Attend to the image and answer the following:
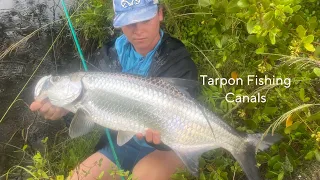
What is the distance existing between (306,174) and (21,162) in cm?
243

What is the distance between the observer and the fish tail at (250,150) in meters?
2.30

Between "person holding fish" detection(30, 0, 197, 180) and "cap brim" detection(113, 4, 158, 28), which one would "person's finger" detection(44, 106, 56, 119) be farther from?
"cap brim" detection(113, 4, 158, 28)

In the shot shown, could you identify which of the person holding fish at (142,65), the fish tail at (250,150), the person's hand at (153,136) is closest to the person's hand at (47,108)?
the person holding fish at (142,65)

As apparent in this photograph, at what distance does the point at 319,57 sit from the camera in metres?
2.37

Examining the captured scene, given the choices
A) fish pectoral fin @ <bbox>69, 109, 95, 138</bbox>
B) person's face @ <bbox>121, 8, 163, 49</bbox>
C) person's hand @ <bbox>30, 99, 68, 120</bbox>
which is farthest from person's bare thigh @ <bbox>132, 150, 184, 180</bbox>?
person's face @ <bbox>121, 8, 163, 49</bbox>

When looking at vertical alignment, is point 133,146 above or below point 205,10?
below

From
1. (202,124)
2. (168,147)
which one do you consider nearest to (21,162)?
(168,147)

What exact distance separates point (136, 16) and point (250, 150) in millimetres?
1173

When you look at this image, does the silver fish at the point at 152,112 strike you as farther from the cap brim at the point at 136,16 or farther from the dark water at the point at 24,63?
the dark water at the point at 24,63

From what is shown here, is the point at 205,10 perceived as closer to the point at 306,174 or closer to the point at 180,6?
the point at 180,6

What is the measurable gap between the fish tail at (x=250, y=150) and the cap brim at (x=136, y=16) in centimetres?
105

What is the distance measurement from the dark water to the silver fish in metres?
1.15

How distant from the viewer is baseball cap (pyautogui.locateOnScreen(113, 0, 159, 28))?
2531mm

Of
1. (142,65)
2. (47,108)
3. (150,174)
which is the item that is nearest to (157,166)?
(150,174)
